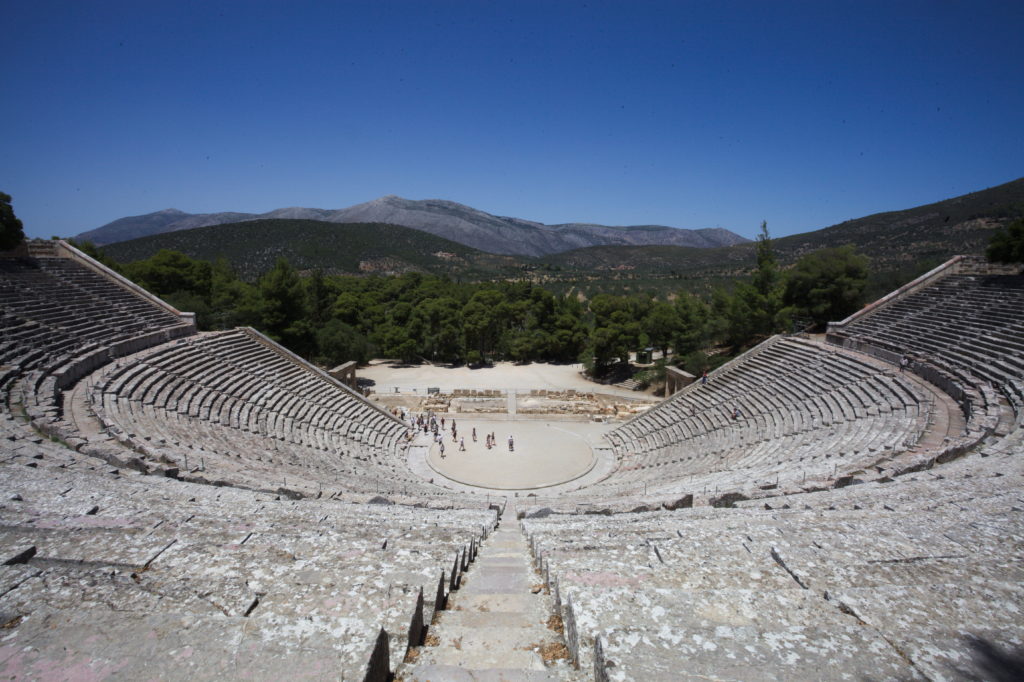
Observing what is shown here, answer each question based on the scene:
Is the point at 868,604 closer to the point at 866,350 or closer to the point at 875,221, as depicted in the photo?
the point at 866,350

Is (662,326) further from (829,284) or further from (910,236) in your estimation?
(910,236)

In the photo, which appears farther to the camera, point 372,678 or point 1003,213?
point 1003,213

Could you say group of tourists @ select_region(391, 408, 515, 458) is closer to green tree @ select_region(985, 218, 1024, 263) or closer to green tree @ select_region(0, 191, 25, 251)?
green tree @ select_region(0, 191, 25, 251)

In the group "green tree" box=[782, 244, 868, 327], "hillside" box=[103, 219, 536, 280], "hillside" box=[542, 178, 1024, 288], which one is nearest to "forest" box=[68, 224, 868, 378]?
"green tree" box=[782, 244, 868, 327]

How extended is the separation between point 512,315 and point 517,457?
2477 centimetres

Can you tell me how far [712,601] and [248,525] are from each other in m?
4.54

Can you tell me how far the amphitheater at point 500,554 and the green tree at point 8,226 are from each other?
860cm

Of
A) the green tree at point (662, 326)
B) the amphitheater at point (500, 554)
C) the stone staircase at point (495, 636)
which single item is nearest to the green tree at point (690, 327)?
the green tree at point (662, 326)

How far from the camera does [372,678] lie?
2586 millimetres

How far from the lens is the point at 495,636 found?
12.5 ft

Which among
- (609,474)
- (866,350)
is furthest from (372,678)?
(866,350)

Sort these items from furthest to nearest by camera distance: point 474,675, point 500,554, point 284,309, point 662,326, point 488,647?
point 662,326
point 284,309
point 500,554
point 488,647
point 474,675

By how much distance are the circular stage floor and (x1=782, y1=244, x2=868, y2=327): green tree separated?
654 inches

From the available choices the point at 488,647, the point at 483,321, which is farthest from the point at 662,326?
the point at 488,647
